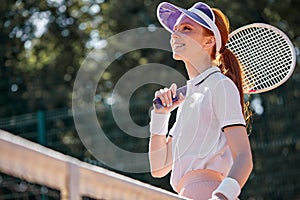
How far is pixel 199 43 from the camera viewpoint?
2.88 meters

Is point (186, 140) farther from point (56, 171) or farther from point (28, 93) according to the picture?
point (28, 93)

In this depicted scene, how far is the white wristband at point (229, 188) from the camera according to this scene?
8.29ft

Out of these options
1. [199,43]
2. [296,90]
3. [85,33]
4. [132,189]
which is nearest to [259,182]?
[296,90]

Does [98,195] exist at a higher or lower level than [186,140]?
higher

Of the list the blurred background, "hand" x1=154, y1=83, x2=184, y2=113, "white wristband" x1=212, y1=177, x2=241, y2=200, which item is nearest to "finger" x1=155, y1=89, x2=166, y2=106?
"hand" x1=154, y1=83, x2=184, y2=113

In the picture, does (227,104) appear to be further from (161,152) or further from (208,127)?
(161,152)

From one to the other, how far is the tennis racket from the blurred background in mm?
3431

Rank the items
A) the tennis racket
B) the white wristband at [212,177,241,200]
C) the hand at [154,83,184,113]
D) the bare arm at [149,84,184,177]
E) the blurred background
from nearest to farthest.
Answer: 1. the white wristband at [212,177,241,200]
2. the hand at [154,83,184,113]
3. the bare arm at [149,84,184,177]
4. the tennis racket
5. the blurred background

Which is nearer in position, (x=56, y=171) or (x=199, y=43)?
(x=56, y=171)

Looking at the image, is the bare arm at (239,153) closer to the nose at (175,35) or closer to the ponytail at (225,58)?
the ponytail at (225,58)

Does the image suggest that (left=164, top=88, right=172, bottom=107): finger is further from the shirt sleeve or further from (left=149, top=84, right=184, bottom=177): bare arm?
the shirt sleeve

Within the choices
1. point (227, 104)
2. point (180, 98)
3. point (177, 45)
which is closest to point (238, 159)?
point (227, 104)

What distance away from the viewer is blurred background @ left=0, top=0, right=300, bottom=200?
767cm

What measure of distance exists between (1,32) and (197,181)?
29.4ft
